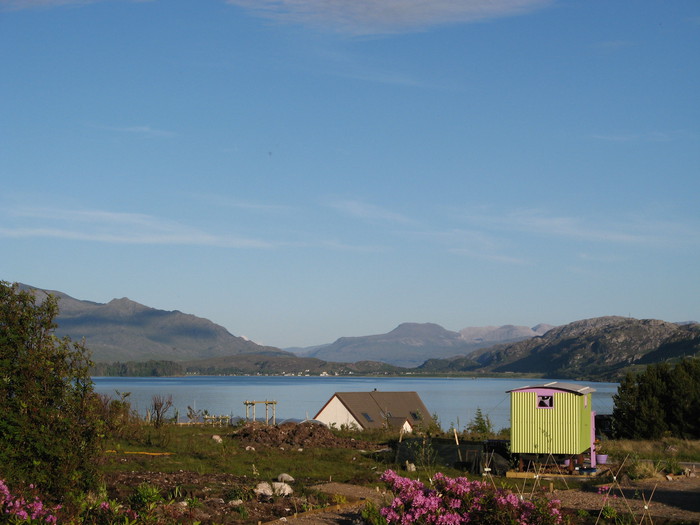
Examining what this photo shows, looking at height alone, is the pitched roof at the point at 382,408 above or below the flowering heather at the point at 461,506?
below

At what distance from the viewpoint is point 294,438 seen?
98.9 ft

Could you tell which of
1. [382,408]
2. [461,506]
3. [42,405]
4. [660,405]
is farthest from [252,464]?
[382,408]

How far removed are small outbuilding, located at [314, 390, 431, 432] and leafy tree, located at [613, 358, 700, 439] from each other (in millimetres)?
11304

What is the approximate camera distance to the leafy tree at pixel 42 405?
11336mm

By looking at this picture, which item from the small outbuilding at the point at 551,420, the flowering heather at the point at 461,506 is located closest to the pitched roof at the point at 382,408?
the small outbuilding at the point at 551,420

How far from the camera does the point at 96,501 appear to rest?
37.1 feet

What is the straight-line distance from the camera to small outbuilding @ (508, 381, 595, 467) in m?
23.4

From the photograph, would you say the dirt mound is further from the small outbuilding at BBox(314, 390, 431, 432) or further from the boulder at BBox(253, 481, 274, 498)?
the boulder at BBox(253, 481, 274, 498)

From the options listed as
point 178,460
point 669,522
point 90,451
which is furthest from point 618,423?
point 90,451

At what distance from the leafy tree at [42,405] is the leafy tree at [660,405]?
87.3ft

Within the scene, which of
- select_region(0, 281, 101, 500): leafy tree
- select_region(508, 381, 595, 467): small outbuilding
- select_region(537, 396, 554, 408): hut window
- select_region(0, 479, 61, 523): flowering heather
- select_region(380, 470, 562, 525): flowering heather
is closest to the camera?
select_region(0, 479, 61, 523): flowering heather

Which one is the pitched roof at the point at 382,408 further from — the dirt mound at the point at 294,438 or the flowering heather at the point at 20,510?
the flowering heather at the point at 20,510

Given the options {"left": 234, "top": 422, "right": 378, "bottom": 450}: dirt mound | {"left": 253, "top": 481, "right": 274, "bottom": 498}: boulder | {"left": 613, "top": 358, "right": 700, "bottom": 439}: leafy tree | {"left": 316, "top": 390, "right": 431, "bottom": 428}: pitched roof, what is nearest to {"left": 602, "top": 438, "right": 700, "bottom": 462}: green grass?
{"left": 613, "top": 358, "right": 700, "bottom": 439}: leafy tree

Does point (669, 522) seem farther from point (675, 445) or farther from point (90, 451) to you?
point (675, 445)
